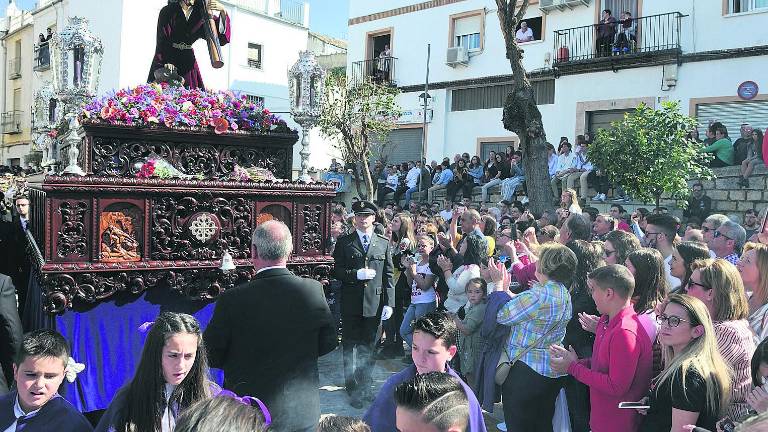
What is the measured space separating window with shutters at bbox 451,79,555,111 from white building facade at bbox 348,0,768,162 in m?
0.03

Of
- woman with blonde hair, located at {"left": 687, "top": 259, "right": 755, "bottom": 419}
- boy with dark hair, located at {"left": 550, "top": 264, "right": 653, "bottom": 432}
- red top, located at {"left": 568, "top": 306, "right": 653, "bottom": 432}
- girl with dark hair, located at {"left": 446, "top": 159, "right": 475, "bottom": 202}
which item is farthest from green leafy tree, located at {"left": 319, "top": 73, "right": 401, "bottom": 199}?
woman with blonde hair, located at {"left": 687, "top": 259, "right": 755, "bottom": 419}

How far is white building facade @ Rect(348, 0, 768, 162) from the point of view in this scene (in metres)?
15.4

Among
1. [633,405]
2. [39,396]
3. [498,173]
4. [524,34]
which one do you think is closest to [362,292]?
[633,405]

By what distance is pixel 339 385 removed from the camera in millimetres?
6750

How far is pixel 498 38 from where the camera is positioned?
19.9 meters

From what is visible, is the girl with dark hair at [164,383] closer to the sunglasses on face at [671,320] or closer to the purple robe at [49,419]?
the purple robe at [49,419]

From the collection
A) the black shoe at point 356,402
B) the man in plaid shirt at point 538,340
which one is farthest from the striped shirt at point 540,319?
Answer: the black shoe at point 356,402

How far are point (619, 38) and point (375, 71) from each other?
8454mm

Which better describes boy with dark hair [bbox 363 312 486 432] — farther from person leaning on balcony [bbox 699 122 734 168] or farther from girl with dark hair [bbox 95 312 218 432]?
person leaning on balcony [bbox 699 122 734 168]

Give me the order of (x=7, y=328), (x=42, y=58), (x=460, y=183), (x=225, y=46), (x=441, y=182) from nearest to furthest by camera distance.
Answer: (x=7, y=328) < (x=460, y=183) < (x=441, y=182) < (x=225, y=46) < (x=42, y=58)

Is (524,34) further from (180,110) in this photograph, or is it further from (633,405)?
(633,405)

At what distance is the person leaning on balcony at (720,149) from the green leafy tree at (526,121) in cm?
304

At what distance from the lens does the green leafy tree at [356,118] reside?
1769 cm

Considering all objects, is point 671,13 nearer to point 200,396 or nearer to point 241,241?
point 241,241
